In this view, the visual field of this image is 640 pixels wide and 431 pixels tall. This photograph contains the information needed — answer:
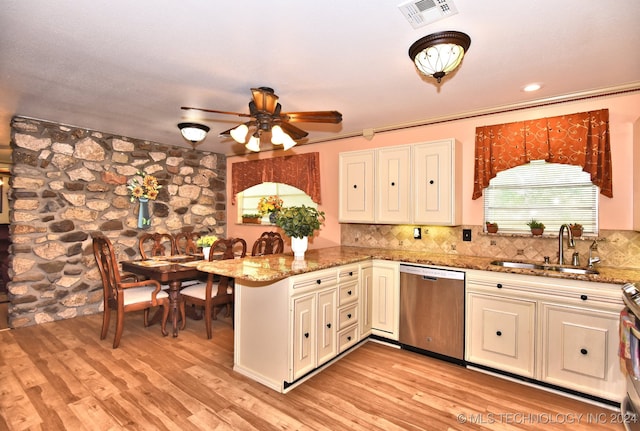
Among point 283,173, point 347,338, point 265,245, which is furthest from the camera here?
point 283,173

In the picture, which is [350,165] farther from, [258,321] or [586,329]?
[586,329]

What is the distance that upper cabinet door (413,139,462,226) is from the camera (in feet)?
10.7

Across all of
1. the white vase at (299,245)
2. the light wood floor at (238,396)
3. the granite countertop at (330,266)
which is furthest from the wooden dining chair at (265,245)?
the light wood floor at (238,396)

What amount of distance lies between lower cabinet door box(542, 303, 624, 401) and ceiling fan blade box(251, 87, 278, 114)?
2585 mm

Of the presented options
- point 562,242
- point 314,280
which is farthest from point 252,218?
point 562,242

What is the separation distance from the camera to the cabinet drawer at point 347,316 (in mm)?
2943

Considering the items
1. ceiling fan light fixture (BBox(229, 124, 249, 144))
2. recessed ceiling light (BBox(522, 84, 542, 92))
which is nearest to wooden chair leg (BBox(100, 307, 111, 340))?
ceiling fan light fixture (BBox(229, 124, 249, 144))

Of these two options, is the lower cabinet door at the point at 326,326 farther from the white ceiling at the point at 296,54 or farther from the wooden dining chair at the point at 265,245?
the white ceiling at the point at 296,54

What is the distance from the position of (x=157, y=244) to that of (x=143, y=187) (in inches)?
35.8

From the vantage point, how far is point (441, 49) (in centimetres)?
194

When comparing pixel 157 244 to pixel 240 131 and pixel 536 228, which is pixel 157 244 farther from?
pixel 536 228

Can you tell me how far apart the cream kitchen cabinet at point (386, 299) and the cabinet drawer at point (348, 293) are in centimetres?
33

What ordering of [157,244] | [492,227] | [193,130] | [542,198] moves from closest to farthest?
[542,198] < [492,227] < [193,130] < [157,244]

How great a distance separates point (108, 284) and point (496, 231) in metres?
3.93
